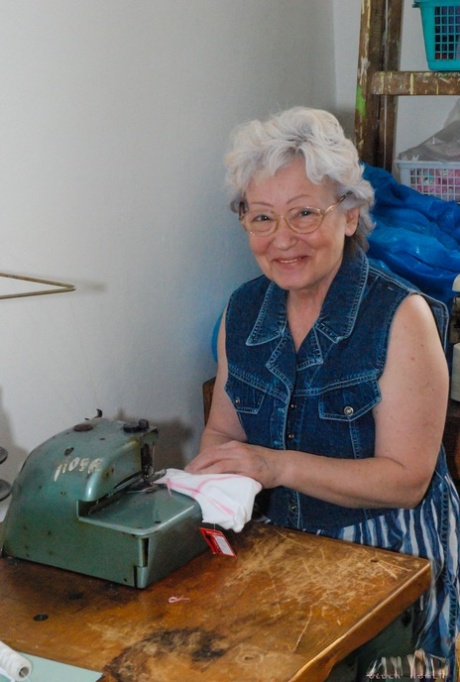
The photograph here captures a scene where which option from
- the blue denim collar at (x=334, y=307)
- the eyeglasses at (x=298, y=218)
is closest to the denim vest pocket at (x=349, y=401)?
the blue denim collar at (x=334, y=307)

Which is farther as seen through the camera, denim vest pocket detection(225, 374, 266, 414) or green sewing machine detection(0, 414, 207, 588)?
denim vest pocket detection(225, 374, 266, 414)

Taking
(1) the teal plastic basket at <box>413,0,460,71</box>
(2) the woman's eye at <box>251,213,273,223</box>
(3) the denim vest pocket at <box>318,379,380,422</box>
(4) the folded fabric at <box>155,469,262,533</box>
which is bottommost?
(4) the folded fabric at <box>155,469,262,533</box>

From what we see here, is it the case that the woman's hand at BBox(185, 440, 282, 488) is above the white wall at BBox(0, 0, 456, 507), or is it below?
below

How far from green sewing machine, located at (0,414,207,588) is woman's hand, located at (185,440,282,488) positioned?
0.12 m

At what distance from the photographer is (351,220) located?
7.34 feet

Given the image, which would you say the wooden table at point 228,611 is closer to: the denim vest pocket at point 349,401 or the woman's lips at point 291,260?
the denim vest pocket at point 349,401

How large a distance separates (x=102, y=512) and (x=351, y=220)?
35.0 inches

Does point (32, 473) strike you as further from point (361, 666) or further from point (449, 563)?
point (449, 563)

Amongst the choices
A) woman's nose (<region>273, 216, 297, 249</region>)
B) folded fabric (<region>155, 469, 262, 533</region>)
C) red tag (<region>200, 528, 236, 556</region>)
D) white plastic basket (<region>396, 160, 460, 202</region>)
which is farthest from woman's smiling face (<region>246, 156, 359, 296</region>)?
white plastic basket (<region>396, 160, 460, 202</region>)

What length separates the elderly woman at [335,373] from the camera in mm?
2064

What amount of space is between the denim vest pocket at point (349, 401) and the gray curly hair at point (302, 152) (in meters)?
0.40

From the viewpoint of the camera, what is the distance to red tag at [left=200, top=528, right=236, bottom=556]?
5.97ft

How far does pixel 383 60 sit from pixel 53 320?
4.93ft

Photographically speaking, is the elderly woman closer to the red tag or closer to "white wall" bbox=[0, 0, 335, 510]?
the red tag
